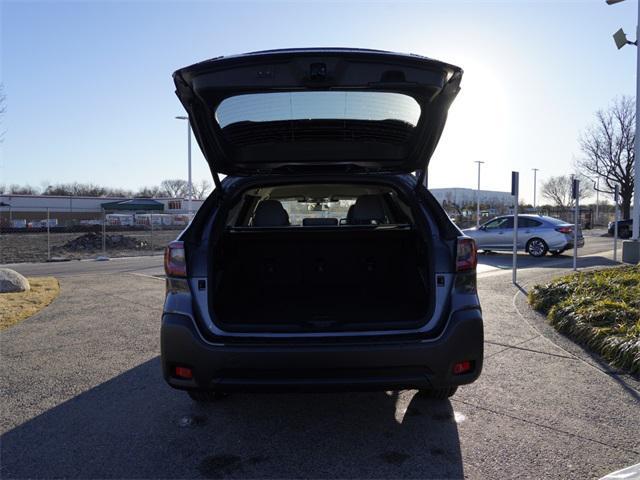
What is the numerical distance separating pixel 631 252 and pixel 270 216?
12.9 metres

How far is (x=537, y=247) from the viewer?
52.5 ft

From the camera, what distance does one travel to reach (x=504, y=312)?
711 cm

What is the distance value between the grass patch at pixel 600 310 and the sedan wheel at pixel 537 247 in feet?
25.5

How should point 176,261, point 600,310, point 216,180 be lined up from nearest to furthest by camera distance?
point 176,261 → point 216,180 → point 600,310

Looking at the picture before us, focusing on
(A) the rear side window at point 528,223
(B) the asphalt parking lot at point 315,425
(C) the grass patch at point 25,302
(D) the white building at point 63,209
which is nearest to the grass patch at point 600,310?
(B) the asphalt parking lot at point 315,425

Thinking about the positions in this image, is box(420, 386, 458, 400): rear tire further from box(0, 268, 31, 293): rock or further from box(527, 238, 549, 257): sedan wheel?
box(527, 238, 549, 257): sedan wheel

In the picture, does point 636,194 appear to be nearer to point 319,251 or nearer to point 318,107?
point 319,251

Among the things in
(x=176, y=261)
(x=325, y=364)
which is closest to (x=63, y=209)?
(x=176, y=261)

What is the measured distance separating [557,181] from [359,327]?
87.0 m

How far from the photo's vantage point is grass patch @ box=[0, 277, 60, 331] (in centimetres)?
687

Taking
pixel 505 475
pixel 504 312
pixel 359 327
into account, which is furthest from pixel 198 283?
pixel 504 312

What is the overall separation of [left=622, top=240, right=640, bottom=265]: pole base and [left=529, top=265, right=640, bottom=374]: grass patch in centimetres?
616

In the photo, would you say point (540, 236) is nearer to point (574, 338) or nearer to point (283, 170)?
point (574, 338)

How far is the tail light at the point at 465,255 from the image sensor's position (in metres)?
3.13
